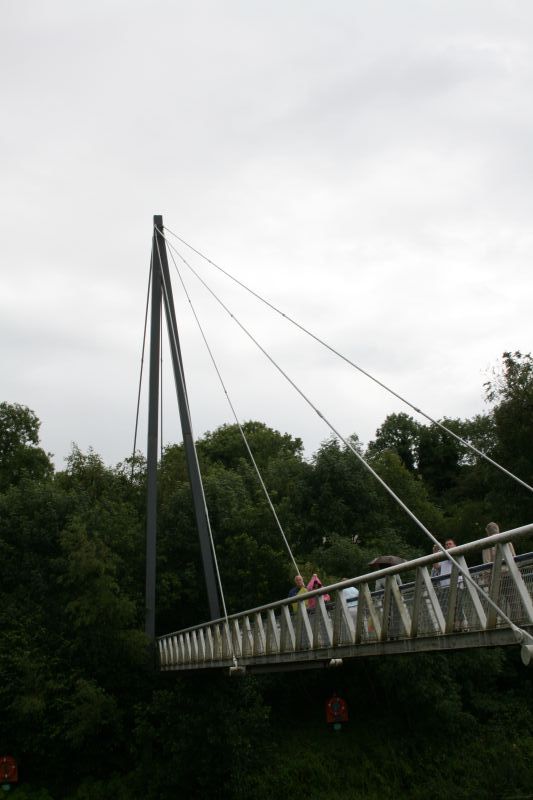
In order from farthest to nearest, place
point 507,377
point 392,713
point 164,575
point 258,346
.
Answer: point 507,377 → point 164,575 → point 392,713 → point 258,346

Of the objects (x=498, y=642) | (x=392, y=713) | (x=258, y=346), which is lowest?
(x=392, y=713)

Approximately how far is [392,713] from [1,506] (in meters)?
14.8

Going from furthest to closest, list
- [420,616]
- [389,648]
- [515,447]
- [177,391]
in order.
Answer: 1. [515,447]
2. [177,391]
3. [389,648]
4. [420,616]

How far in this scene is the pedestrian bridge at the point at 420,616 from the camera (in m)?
10.4

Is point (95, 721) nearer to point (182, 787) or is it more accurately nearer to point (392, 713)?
point (182, 787)

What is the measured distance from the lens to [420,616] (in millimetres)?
12461

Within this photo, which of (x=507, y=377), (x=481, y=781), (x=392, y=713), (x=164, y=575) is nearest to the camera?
(x=481, y=781)

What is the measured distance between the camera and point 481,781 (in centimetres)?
3008

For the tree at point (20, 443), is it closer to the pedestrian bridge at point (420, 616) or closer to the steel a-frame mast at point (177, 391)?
the steel a-frame mast at point (177, 391)

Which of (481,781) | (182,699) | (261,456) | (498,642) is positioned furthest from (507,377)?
(498,642)

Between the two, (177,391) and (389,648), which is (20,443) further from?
(389,648)

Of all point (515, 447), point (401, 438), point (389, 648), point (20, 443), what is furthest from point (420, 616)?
point (401, 438)

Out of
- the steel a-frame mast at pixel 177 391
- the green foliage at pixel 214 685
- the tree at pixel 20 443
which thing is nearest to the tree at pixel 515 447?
the green foliage at pixel 214 685

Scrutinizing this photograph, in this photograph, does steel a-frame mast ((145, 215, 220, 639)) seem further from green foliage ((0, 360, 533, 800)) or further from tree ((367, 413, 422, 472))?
tree ((367, 413, 422, 472))
